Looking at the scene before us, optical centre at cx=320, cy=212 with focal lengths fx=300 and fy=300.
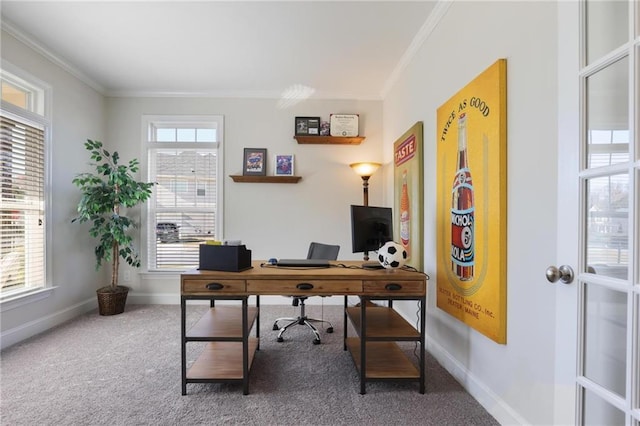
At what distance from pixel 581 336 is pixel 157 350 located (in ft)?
9.47

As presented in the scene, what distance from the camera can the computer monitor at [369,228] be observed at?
2.20 m

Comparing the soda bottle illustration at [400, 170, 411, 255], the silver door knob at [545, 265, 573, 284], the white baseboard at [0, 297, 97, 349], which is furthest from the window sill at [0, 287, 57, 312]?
the silver door knob at [545, 265, 573, 284]

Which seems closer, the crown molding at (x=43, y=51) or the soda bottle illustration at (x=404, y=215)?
the crown molding at (x=43, y=51)

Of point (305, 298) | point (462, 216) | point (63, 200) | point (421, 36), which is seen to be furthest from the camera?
point (63, 200)

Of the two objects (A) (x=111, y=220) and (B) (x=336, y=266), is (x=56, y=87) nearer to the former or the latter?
(A) (x=111, y=220)

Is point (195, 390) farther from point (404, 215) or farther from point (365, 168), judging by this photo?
point (365, 168)

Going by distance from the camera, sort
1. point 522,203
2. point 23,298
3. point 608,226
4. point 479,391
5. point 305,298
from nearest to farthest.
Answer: point 608,226 < point 522,203 < point 479,391 < point 23,298 < point 305,298

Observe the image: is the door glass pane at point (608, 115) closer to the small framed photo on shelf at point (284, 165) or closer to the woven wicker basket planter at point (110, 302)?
the small framed photo on shelf at point (284, 165)

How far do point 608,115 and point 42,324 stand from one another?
14.6 feet

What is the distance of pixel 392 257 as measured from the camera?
82.0 inches

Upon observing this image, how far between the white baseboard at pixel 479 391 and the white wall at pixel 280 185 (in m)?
1.90

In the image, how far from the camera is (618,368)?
96 cm

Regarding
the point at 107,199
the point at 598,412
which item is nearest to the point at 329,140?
the point at 107,199

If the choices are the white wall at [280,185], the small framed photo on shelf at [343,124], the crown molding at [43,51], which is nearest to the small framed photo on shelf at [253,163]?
the white wall at [280,185]
